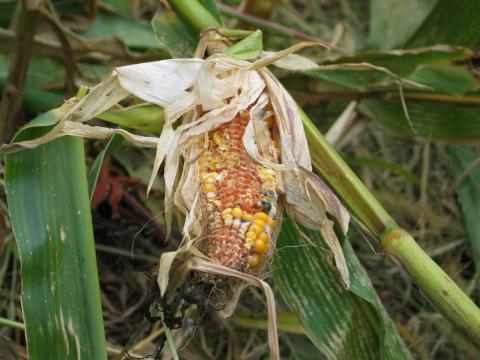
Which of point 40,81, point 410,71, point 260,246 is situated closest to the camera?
point 260,246

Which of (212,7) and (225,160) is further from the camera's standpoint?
(212,7)

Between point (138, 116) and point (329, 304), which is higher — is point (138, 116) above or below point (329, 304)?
above

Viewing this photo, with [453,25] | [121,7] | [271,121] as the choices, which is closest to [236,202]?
[271,121]

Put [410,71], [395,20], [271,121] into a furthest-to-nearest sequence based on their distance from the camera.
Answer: [395,20]
[410,71]
[271,121]

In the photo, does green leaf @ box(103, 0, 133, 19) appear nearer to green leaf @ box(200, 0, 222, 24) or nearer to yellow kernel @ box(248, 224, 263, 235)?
green leaf @ box(200, 0, 222, 24)

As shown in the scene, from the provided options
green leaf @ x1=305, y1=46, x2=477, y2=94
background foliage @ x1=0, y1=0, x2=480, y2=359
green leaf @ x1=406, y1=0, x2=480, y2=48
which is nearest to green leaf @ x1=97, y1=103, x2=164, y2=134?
background foliage @ x1=0, y1=0, x2=480, y2=359

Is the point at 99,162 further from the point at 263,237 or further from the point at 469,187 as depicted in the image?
the point at 469,187
